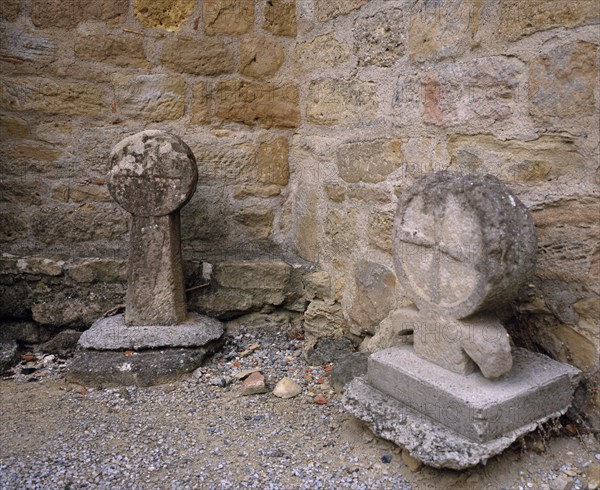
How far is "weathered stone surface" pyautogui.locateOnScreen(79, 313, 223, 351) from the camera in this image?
297cm

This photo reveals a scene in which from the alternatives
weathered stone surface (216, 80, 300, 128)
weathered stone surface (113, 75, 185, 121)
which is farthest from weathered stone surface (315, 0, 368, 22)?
weathered stone surface (113, 75, 185, 121)

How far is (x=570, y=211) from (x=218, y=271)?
6.29ft

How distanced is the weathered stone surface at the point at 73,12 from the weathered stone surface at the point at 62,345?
5.37ft

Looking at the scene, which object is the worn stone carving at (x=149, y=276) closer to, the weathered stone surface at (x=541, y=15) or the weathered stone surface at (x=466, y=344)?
the weathered stone surface at (x=466, y=344)

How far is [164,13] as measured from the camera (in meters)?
3.33

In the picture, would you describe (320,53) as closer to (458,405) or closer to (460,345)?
(460,345)

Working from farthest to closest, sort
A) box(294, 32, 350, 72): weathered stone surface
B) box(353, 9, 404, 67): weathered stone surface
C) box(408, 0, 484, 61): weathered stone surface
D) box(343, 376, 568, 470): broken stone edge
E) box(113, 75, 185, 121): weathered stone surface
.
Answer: box(113, 75, 185, 121): weathered stone surface → box(294, 32, 350, 72): weathered stone surface → box(353, 9, 404, 67): weathered stone surface → box(408, 0, 484, 61): weathered stone surface → box(343, 376, 568, 470): broken stone edge

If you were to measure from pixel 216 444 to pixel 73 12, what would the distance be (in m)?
2.32

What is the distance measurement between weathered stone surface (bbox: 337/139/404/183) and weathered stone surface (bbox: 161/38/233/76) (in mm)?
879

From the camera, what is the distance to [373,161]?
2.90m

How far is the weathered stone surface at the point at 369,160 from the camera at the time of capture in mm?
2797

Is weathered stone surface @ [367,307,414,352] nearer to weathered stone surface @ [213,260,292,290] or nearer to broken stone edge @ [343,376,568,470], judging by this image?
broken stone edge @ [343,376,568,470]

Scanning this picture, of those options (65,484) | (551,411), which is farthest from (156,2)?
(551,411)

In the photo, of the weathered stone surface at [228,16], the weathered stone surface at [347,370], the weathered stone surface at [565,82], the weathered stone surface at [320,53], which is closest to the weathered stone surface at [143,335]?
the weathered stone surface at [347,370]
